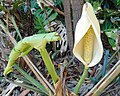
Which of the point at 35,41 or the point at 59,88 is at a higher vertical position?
the point at 35,41

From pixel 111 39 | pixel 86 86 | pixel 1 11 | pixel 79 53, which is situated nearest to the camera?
pixel 79 53

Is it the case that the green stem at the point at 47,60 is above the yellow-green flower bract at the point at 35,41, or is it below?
below

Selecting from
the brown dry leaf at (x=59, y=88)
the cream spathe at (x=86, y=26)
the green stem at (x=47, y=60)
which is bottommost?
the brown dry leaf at (x=59, y=88)

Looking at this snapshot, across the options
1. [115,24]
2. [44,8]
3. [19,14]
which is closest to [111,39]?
[115,24]

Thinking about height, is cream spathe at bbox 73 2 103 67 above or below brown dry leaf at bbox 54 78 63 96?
above

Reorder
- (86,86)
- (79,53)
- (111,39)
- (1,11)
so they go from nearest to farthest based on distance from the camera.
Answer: (79,53)
(86,86)
(111,39)
(1,11)

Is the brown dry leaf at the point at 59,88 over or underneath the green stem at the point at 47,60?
underneath

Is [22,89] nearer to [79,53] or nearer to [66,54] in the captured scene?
[66,54]

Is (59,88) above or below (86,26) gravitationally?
below

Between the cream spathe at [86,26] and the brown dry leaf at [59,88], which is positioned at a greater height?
the cream spathe at [86,26]

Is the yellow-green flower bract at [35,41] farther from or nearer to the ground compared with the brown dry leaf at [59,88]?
farther from the ground

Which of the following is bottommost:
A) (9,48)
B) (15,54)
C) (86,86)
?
(86,86)
